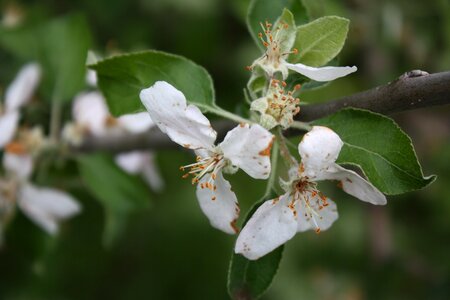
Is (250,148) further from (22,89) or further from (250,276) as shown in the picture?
(22,89)

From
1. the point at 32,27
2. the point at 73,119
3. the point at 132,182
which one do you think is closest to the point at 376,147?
the point at 132,182

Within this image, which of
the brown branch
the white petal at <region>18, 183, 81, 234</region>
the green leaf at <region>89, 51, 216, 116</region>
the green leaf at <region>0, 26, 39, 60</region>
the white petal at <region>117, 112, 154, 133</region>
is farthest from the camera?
the green leaf at <region>0, 26, 39, 60</region>

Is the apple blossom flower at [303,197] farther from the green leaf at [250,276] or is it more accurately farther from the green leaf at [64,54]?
the green leaf at [64,54]

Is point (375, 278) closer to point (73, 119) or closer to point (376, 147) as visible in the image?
point (73, 119)

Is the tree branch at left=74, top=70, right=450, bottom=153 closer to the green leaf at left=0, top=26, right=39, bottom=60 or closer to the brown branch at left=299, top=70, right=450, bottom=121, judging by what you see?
the brown branch at left=299, top=70, right=450, bottom=121

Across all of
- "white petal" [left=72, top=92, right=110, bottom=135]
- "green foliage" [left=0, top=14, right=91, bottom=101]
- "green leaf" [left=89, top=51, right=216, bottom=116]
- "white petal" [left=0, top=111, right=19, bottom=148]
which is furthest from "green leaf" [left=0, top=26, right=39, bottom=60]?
"green leaf" [left=89, top=51, right=216, bottom=116]

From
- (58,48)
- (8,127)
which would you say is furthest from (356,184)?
(58,48)

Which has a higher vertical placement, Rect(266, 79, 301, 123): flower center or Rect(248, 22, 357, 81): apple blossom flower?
Rect(248, 22, 357, 81): apple blossom flower

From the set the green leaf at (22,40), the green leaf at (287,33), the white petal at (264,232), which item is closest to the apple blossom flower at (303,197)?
the white petal at (264,232)
